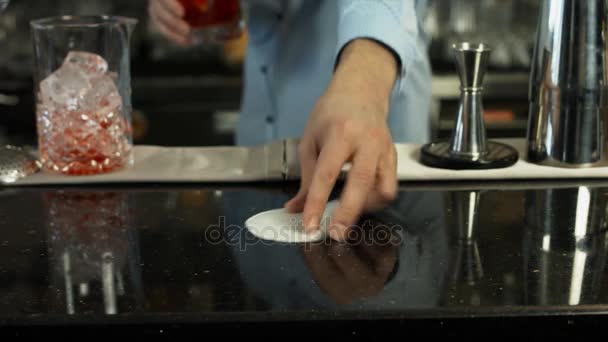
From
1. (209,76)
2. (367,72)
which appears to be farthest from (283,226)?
(209,76)

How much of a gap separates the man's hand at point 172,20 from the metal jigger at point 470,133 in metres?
0.51

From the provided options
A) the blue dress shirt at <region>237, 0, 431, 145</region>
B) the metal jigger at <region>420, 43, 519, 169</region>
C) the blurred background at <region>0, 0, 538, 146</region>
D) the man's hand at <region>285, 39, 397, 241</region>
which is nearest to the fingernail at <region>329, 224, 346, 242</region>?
the man's hand at <region>285, 39, 397, 241</region>

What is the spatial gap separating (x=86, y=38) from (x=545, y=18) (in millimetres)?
567

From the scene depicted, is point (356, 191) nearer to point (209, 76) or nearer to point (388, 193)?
point (388, 193)

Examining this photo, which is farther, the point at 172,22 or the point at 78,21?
the point at 172,22

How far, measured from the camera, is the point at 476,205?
909 millimetres

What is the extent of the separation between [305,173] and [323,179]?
2.7 inches

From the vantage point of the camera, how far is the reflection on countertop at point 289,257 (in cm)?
65

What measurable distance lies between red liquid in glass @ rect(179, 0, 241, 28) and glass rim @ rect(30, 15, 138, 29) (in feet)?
1.04

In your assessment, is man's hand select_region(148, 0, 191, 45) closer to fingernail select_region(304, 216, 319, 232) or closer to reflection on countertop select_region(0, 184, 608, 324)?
reflection on countertop select_region(0, 184, 608, 324)

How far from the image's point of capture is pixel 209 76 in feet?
7.83

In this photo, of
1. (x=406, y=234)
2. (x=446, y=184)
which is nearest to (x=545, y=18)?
(x=446, y=184)

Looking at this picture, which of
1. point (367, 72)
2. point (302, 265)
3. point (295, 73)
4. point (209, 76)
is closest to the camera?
point (302, 265)

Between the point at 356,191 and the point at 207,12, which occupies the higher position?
the point at 207,12
